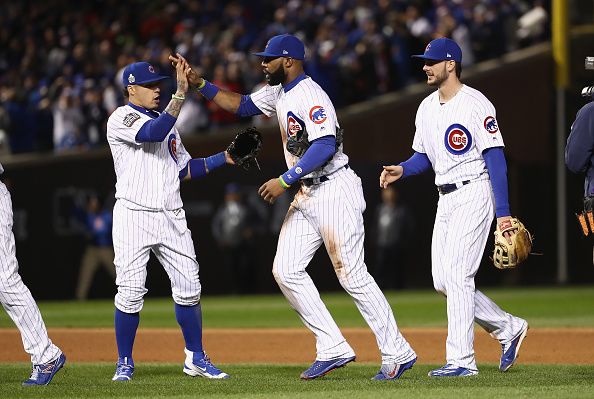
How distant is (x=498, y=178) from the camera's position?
714cm

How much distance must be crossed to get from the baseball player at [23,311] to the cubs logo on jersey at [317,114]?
2032mm

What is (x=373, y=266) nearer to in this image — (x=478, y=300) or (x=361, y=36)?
(x=361, y=36)

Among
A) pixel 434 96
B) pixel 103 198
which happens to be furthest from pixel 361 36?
pixel 434 96

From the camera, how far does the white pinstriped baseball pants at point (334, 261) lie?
7.28 metres

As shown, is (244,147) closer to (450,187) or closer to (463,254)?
(450,187)

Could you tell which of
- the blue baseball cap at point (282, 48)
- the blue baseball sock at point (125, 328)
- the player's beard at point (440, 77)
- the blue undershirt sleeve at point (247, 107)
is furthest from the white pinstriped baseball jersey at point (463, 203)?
the blue baseball sock at point (125, 328)

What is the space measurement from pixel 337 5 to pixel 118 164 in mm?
13762

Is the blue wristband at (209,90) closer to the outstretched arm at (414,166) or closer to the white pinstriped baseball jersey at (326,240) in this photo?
the white pinstriped baseball jersey at (326,240)

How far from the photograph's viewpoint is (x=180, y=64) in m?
7.46

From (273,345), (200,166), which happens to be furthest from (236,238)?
(200,166)

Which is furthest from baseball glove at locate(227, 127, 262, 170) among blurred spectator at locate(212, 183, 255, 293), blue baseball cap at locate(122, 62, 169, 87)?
blurred spectator at locate(212, 183, 255, 293)

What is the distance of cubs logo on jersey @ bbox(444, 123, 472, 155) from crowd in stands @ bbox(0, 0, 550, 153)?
35.8 feet

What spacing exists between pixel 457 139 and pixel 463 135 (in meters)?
0.05

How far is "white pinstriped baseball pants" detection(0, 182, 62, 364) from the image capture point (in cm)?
723
